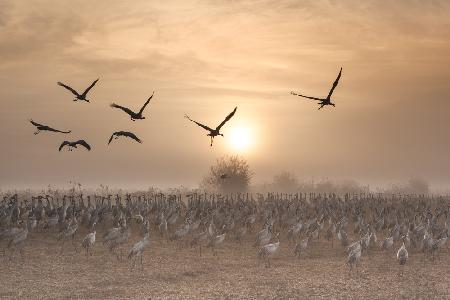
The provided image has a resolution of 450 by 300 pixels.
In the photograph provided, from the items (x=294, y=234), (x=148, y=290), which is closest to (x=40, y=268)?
(x=148, y=290)

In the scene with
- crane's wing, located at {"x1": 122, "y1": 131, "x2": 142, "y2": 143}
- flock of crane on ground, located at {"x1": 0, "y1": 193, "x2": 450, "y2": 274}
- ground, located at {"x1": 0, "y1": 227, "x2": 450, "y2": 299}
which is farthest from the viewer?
flock of crane on ground, located at {"x1": 0, "y1": 193, "x2": 450, "y2": 274}

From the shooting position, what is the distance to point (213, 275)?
2148 cm

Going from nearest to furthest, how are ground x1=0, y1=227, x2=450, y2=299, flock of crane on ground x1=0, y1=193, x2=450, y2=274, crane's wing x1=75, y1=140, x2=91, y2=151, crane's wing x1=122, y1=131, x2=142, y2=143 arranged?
ground x1=0, y1=227, x2=450, y2=299
crane's wing x1=122, y1=131, x2=142, y2=143
crane's wing x1=75, y1=140, x2=91, y2=151
flock of crane on ground x1=0, y1=193, x2=450, y2=274

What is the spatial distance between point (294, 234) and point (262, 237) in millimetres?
3085

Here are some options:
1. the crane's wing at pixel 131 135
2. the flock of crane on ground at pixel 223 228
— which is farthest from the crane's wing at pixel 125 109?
the flock of crane on ground at pixel 223 228

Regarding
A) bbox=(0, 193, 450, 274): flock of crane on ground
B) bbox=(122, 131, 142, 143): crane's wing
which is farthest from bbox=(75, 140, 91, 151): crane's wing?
bbox=(0, 193, 450, 274): flock of crane on ground

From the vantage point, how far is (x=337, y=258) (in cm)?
2556

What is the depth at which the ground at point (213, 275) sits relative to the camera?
18406 mm

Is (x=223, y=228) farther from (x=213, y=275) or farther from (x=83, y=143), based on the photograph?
(x=83, y=143)

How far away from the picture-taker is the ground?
1841cm

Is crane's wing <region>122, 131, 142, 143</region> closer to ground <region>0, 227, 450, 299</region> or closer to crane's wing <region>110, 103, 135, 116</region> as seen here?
crane's wing <region>110, 103, 135, 116</region>

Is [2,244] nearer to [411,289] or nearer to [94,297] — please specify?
[94,297]

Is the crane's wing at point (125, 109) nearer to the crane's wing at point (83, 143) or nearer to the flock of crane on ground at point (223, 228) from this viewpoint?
the crane's wing at point (83, 143)

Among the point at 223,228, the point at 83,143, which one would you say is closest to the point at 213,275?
the point at 83,143
